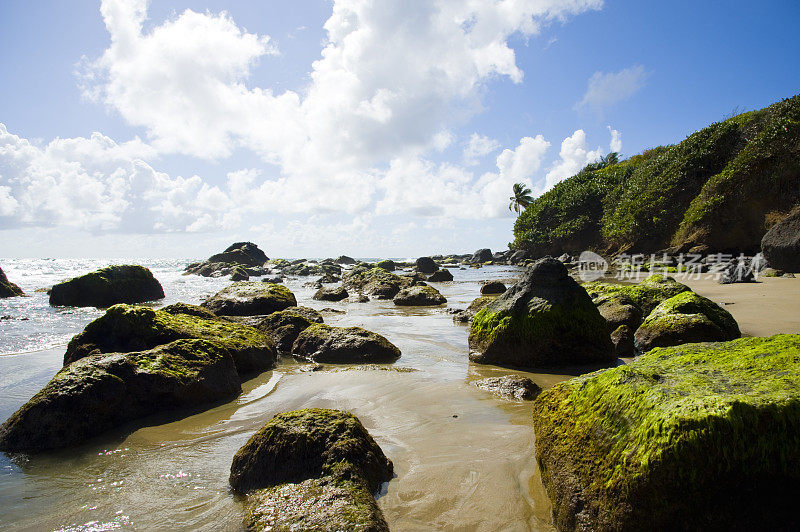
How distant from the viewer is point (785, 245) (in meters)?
16.2

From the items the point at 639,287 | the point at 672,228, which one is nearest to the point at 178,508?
the point at 639,287

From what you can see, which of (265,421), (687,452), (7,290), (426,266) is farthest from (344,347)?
(426,266)

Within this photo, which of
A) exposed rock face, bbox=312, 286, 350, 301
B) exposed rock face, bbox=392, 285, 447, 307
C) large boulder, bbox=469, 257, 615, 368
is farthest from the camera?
exposed rock face, bbox=312, 286, 350, 301

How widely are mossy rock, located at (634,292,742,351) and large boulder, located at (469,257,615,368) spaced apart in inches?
38.2

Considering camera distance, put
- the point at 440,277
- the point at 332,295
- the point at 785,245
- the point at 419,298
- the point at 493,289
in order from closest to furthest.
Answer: the point at 785,245
the point at 419,298
the point at 493,289
the point at 332,295
the point at 440,277

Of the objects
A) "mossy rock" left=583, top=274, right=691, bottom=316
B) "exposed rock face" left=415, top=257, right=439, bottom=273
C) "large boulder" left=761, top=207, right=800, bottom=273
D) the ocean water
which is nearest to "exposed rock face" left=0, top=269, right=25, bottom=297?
the ocean water

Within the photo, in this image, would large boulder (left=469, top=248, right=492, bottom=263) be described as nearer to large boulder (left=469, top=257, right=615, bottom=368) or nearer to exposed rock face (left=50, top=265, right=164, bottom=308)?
exposed rock face (left=50, top=265, right=164, bottom=308)

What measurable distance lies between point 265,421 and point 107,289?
18277mm

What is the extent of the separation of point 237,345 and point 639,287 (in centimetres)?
952

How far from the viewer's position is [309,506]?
3.09m

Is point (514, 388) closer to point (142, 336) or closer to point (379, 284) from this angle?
point (142, 336)

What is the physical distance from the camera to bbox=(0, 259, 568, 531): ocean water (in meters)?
3.32

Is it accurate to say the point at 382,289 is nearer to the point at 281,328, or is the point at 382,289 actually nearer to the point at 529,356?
the point at 281,328

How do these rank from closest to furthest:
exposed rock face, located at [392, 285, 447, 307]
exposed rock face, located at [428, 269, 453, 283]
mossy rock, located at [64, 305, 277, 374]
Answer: mossy rock, located at [64, 305, 277, 374] → exposed rock face, located at [392, 285, 447, 307] → exposed rock face, located at [428, 269, 453, 283]
